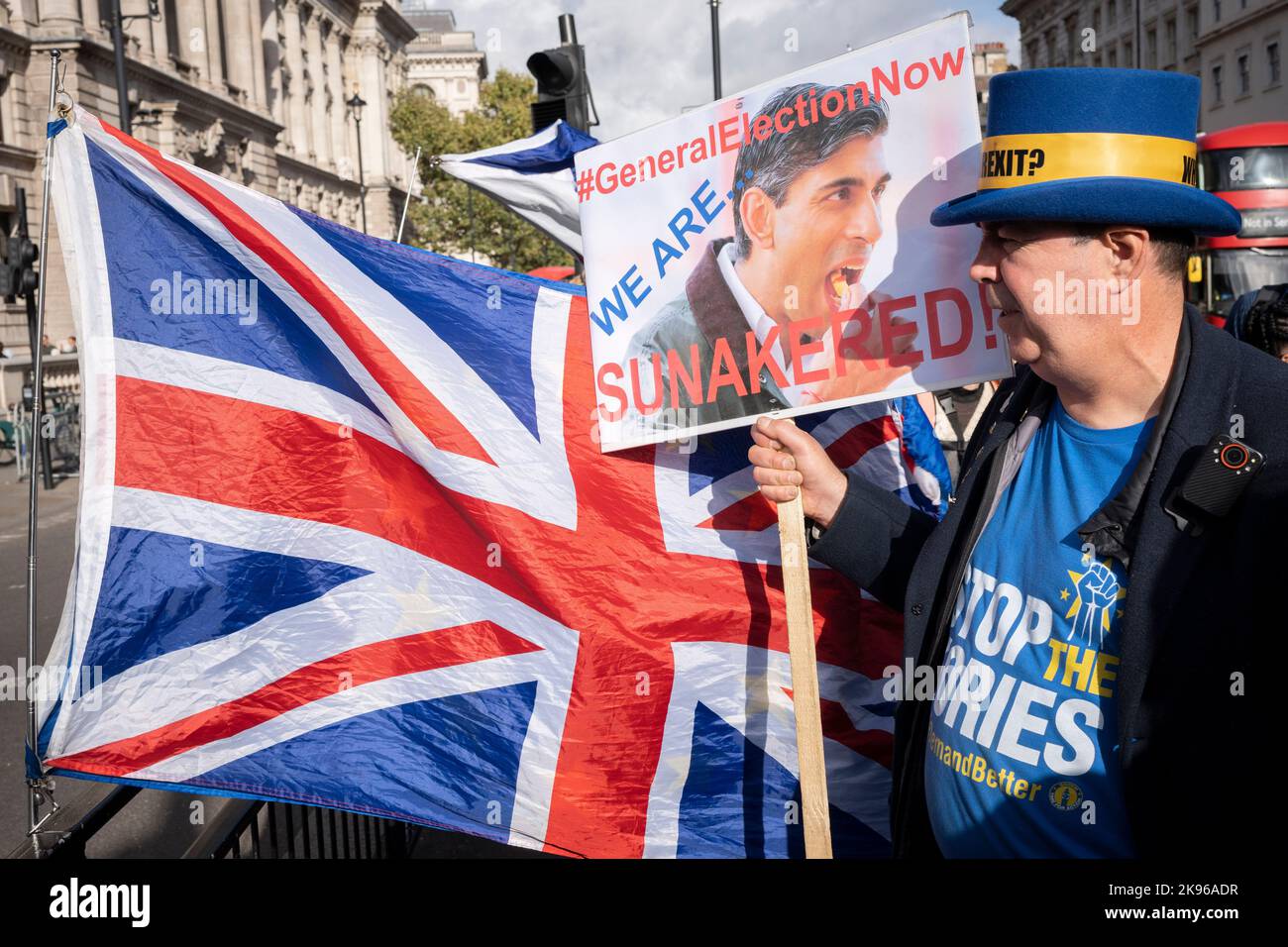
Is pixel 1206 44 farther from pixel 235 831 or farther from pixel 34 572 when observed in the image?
pixel 34 572

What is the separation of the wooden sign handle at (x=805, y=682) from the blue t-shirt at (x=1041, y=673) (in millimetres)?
274

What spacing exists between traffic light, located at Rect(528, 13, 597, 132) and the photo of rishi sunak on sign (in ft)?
15.7

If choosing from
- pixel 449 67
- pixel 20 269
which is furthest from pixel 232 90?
pixel 449 67

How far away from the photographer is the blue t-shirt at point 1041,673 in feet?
5.13

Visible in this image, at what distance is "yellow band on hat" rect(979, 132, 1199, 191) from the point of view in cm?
165

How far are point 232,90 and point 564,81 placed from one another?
3946 cm

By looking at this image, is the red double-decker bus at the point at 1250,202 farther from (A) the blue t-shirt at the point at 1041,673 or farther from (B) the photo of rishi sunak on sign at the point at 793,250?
(A) the blue t-shirt at the point at 1041,673

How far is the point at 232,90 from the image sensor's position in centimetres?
4134

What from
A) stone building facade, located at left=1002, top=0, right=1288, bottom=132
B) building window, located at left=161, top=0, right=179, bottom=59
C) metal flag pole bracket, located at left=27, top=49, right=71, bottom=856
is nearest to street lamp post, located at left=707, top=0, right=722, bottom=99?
metal flag pole bracket, located at left=27, top=49, right=71, bottom=856

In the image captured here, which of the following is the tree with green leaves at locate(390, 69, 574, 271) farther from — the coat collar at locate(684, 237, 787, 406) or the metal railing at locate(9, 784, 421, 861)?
the coat collar at locate(684, 237, 787, 406)

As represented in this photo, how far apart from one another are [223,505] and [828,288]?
4.71ft

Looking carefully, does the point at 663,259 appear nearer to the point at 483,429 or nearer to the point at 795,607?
the point at 483,429

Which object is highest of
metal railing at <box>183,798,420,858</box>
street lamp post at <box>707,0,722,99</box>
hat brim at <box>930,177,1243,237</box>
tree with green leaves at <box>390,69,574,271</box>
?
tree with green leaves at <box>390,69,574,271</box>
